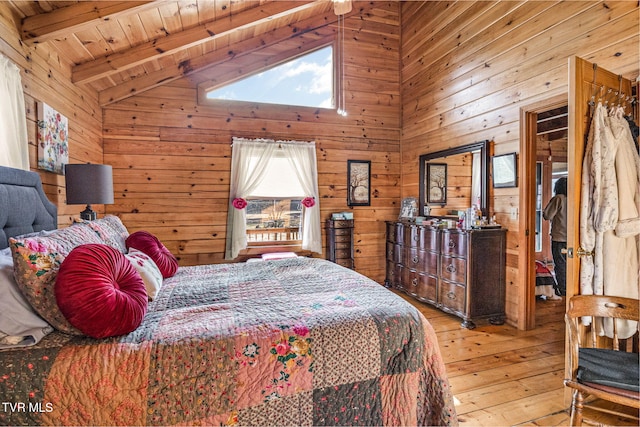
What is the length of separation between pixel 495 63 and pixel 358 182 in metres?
2.12

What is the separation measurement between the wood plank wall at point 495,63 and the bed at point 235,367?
2344 millimetres

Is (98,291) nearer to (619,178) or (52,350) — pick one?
(52,350)

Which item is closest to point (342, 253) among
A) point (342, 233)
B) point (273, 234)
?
point (342, 233)

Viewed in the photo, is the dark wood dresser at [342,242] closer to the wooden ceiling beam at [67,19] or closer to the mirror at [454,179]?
the mirror at [454,179]

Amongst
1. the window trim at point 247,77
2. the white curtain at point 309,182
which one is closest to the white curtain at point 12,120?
the window trim at point 247,77

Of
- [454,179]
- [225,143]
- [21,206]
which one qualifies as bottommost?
[21,206]

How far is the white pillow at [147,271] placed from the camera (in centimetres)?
165

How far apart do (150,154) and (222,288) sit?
2.72 metres

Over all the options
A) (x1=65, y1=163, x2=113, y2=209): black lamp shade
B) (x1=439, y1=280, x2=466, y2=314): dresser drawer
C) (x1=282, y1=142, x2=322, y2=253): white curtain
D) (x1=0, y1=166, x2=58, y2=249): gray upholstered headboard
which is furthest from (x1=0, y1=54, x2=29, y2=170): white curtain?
(x1=439, y1=280, x2=466, y2=314): dresser drawer

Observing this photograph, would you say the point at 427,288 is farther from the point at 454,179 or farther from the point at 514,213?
the point at 454,179

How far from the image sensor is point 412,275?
3.94m

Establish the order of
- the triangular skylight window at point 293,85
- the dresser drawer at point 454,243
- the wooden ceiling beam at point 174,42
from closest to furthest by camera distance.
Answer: the wooden ceiling beam at point 174,42 < the dresser drawer at point 454,243 < the triangular skylight window at point 293,85

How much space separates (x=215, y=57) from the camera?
3908 mm

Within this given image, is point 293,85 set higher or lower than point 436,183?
higher
